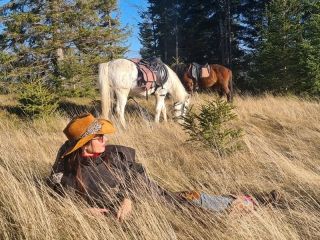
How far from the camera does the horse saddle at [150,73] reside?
31.3 feet

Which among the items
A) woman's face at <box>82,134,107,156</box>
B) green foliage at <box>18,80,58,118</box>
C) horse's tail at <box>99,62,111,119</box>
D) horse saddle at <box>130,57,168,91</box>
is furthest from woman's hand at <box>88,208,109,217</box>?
green foliage at <box>18,80,58,118</box>

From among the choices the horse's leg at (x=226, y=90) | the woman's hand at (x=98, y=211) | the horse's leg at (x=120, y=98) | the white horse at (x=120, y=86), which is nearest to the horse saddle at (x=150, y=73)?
the white horse at (x=120, y=86)

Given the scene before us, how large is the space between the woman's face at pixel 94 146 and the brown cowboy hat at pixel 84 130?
5 centimetres

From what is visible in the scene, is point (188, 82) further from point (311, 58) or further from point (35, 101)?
point (311, 58)

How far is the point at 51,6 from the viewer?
14367 mm

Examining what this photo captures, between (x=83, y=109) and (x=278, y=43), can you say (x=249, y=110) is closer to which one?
(x=83, y=109)

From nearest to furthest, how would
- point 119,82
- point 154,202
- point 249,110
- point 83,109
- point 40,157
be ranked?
point 154,202 → point 40,157 → point 119,82 → point 249,110 → point 83,109

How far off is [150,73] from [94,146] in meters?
6.47

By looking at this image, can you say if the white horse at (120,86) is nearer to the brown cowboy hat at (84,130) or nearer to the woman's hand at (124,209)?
the brown cowboy hat at (84,130)

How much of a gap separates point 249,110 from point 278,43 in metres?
7.44

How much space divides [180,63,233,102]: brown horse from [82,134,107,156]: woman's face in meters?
9.97

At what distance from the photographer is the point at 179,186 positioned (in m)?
4.31

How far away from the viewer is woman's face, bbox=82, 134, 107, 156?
3297mm

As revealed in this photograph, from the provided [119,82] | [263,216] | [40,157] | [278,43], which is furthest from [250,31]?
[263,216]
